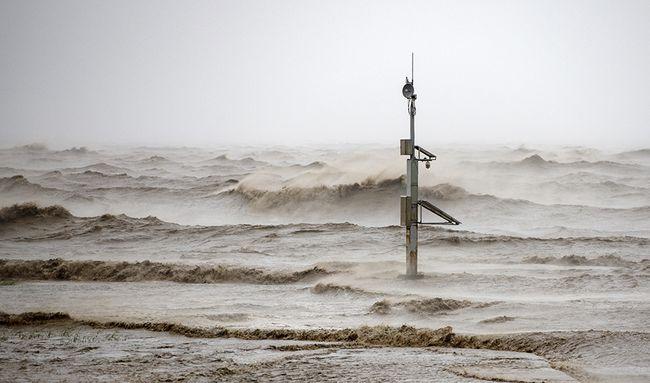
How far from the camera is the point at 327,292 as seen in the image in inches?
527

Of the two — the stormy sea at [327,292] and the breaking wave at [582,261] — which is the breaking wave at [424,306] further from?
the breaking wave at [582,261]

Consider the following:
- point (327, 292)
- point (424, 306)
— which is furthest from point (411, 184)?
point (424, 306)

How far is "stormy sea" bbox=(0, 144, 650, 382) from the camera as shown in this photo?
8.88m

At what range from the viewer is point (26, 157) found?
58.1 meters

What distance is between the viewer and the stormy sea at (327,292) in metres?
8.88

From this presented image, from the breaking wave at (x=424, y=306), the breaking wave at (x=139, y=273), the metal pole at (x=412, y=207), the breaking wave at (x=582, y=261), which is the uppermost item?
the metal pole at (x=412, y=207)

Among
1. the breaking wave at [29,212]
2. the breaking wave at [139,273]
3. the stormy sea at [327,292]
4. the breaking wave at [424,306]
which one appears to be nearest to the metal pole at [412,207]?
the stormy sea at [327,292]

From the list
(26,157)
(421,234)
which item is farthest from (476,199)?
(26,157)

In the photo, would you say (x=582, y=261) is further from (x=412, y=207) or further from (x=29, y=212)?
(x=29, y=212)

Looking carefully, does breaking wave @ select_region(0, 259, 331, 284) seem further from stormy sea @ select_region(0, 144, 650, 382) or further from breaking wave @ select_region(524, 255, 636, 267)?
breaking wave @ select_region(524, 255, 636, 267)

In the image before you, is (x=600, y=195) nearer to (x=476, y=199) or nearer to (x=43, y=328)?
(x=476, y=199)

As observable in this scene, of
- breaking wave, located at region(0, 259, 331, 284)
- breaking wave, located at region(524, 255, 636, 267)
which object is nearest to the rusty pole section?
breaking wave, located at region(0, 259, 331, 284)

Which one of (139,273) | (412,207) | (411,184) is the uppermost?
(411,184)

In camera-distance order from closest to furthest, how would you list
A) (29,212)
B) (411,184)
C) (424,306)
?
(424,306) → (411,184) → (29,212)
